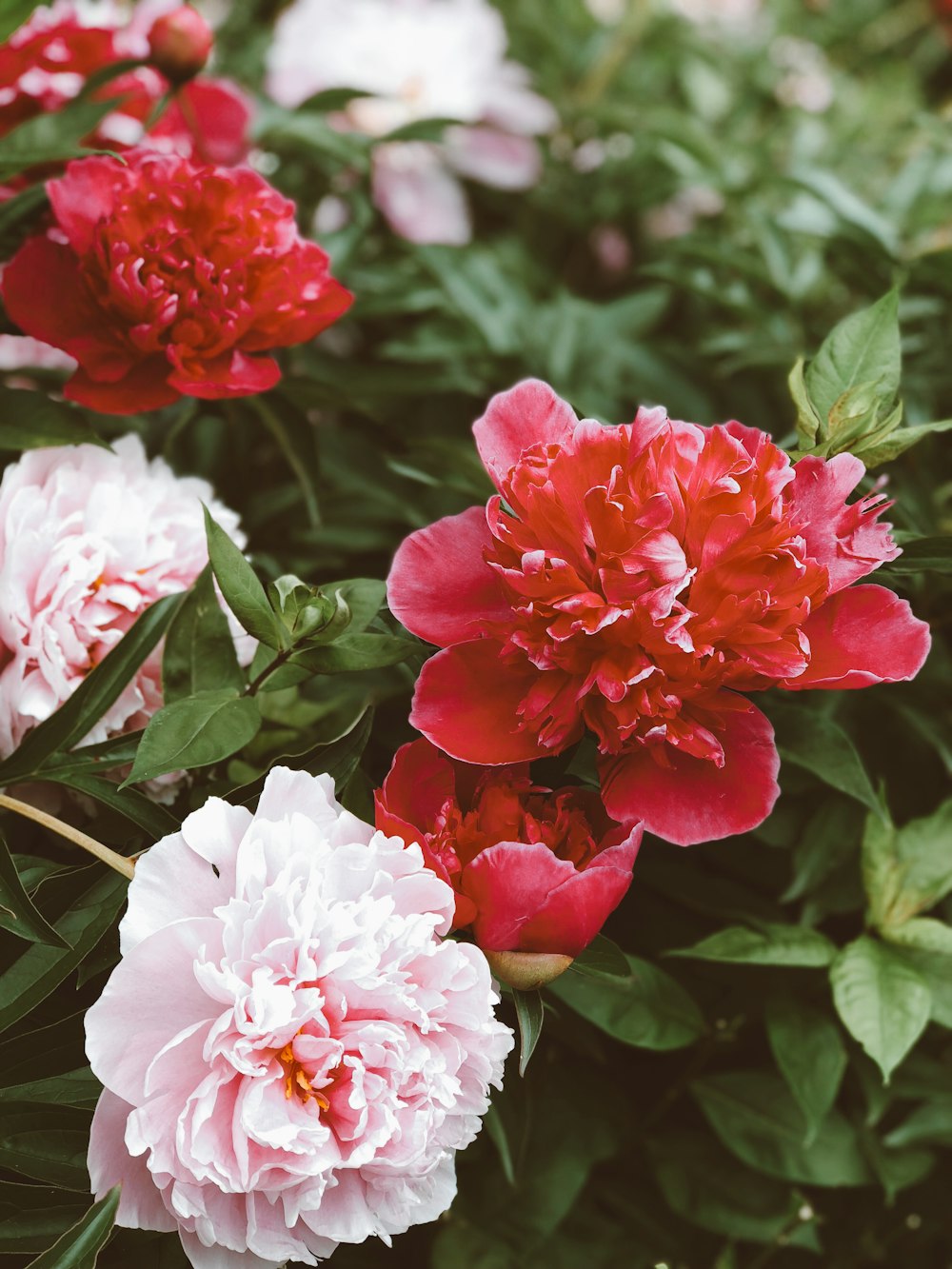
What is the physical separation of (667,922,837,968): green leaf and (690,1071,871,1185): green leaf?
109 millimetres

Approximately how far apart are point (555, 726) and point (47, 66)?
543mm

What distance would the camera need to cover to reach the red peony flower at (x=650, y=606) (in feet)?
1.29

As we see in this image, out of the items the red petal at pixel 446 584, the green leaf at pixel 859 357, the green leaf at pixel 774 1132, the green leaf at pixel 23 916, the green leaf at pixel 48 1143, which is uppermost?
the green leaf at pixel 859 357

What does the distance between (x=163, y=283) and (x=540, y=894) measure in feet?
1.04

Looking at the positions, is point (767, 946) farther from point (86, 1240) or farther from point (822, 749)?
point (86, 1240)

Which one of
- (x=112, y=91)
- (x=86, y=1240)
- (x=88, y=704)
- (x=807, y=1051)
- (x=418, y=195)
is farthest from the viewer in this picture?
(x=418, y=195)

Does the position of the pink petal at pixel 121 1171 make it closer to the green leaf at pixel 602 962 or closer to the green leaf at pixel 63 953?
the green leaf at pixel 63 953

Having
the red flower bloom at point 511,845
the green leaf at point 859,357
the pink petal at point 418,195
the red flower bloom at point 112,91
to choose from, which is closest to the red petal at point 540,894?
the red flower bloom at point 511,845

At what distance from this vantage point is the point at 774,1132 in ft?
2.04

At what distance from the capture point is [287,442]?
62cm

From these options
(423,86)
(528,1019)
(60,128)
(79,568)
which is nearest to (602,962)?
(528,1019)

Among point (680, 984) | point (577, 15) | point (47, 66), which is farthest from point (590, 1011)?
point (577, 15)

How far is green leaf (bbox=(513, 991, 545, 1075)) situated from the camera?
389 mm

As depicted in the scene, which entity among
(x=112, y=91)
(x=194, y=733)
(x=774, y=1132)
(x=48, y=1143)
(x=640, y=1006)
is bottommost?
(x=774, y=1132)
